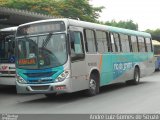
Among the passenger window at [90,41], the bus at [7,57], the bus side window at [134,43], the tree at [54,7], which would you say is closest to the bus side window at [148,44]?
the bus side window at [134,43]

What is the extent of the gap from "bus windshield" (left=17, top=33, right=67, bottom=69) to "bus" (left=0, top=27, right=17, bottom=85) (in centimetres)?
266

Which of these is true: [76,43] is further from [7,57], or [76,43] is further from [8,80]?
[7,57]

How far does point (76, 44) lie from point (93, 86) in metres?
1.97

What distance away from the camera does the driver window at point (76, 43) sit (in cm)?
1381

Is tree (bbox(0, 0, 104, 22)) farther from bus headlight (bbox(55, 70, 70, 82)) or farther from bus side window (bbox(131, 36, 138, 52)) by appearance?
bus headlight (bbox(55, 70, 70, 82))

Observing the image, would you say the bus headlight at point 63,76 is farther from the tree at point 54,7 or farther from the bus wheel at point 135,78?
the tree at point 54,7

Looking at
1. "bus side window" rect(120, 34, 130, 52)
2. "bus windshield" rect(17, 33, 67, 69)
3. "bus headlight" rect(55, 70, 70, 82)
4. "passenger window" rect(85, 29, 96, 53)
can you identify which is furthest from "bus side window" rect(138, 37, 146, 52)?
"bus headlight" rect(55, 70, 70, 82)

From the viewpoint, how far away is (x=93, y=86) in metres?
15.3

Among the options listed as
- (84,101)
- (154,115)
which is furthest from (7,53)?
(154,115)

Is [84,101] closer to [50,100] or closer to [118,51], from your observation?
[50,100]

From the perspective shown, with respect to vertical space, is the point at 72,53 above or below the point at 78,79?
above

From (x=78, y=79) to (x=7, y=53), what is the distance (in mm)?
4394

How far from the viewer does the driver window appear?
13.8m

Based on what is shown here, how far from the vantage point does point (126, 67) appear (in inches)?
752
